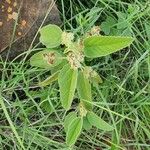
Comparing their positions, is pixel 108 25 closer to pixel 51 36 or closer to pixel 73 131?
pixel 51 36

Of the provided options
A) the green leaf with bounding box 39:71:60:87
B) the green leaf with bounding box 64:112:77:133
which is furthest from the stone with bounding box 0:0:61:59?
the green leaf with bounding box 64:112:77:133

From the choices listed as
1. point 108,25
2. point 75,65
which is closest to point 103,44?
point 75,65

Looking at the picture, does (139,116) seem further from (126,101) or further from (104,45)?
(104,45)

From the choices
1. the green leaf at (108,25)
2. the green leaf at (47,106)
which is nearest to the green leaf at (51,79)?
the green leaf at (47,106)

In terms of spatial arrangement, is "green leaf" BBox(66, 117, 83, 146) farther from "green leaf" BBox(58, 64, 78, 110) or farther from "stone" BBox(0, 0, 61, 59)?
"stone" BBox(0, 0, 61, 59)

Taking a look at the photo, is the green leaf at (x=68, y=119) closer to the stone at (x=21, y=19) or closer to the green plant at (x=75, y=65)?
the green plant at (x=75, y=65)
